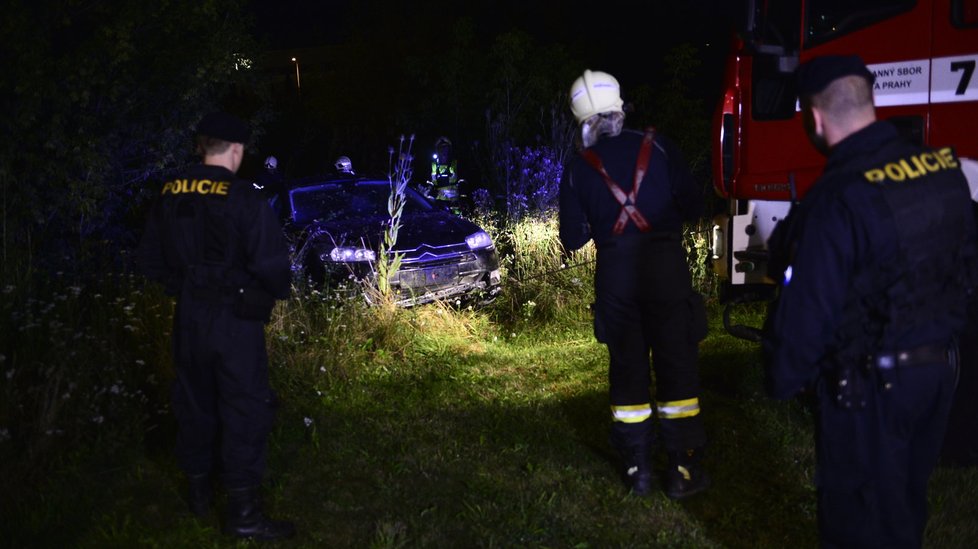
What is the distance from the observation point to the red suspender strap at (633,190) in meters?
4.18

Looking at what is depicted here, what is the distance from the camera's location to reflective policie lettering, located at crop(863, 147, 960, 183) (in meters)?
2.52

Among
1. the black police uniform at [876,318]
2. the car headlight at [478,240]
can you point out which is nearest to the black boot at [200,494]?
the black police uniform at [876,318]

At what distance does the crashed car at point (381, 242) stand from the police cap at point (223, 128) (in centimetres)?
336

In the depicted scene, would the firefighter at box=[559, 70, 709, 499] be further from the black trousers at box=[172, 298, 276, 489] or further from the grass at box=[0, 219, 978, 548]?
the black trousers at box=[172, 298, 276, 489]

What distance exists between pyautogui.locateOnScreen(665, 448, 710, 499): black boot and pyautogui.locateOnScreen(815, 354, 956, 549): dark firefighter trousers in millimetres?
1686

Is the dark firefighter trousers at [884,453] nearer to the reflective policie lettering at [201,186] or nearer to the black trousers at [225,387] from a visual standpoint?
the black trousers at [225,387]

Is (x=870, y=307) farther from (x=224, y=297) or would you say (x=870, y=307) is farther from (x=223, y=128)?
(x=223, y=128)

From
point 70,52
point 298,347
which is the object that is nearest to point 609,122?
point 298,347

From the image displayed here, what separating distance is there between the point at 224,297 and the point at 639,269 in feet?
5.87

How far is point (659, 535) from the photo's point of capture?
4062 mm

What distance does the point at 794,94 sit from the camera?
18.4 ft

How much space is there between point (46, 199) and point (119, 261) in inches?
31.3

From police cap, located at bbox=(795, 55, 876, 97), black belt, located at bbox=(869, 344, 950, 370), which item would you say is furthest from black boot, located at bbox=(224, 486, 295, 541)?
police cap, located at bbox=(795, 55, 876, 97)

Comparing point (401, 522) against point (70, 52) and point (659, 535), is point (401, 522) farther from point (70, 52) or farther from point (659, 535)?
point (70, 52)
